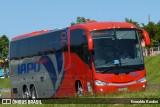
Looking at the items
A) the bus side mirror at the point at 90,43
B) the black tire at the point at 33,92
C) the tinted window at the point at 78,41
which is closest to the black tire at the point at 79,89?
the tinted window at the point at 78,41

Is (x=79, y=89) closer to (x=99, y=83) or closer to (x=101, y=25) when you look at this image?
(x=99, y=83)

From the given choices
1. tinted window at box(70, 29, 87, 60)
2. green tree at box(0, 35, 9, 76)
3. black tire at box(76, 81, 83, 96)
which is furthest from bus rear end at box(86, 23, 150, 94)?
green tree at box(0, 35, 9, 76)

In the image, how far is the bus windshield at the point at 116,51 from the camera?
21125 mm

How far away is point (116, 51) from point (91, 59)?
1.18 meters

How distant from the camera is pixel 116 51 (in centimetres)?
2133

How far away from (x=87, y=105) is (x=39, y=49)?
14.5 metres

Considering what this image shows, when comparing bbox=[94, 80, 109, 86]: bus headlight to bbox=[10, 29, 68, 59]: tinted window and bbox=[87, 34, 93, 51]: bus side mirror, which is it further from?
bbox=[10, 29, 68, 59]: tinted window

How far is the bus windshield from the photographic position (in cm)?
2112

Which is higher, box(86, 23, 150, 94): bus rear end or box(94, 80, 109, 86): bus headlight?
box(86, 23, 150, 94): bus rear end

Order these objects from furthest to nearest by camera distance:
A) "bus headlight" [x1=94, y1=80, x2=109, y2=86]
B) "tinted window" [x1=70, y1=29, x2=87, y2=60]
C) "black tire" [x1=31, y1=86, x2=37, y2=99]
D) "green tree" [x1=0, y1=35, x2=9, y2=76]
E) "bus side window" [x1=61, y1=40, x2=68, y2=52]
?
"green tree" [x1=0, y1=35, x2=9, y2=76]
"black tire" [x1=31, y1=86, x2=37, y2=99]
"bus side window" [x1=61, y1=40, x2=68, y2=52]
"tinted window" [x1=70, y1=29, x2=87, y2=60]
"bus headlight" [x1=94, y1=80, x2=109, y2=86]

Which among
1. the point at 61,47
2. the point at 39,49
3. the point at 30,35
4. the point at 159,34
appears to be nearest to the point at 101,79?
the point at 61,47

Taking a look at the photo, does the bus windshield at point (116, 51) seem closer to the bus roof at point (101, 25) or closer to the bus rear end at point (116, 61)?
the bus rear end at point (116, 61)

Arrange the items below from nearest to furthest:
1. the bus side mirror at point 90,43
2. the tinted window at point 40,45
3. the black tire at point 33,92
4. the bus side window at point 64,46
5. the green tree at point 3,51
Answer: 1. the bus side mirror at point 90,43
2. the bus side window at point 64,46
3. the tinted window at point 40,45
4. the black tire at point 33,92
5. the green tree at point 3,51

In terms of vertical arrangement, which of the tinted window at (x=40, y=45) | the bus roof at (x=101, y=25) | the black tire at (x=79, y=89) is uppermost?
the bus roof at (x=101, y=25)
